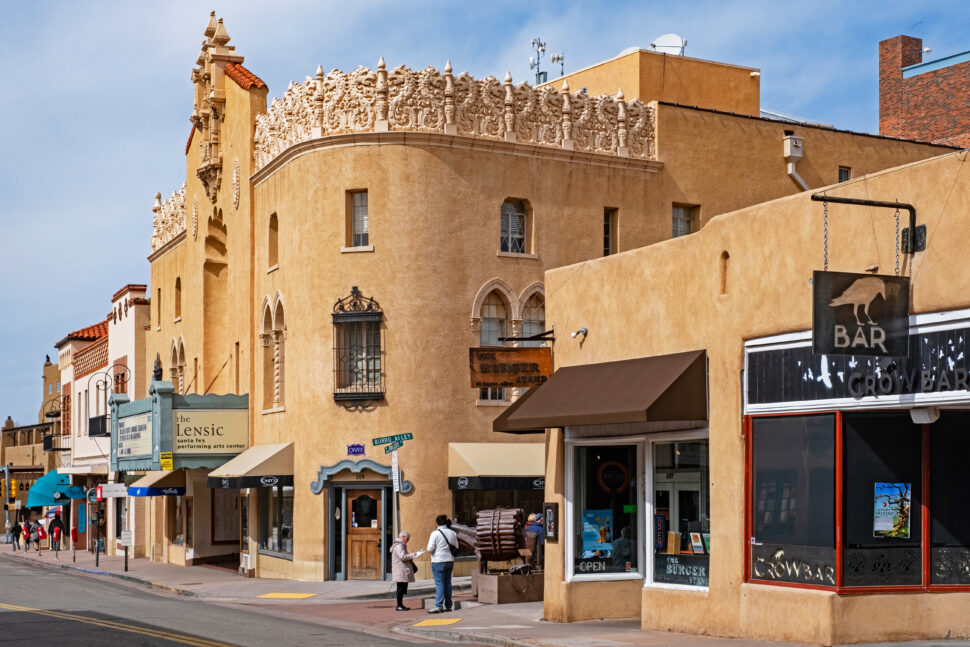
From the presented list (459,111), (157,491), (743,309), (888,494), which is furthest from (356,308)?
(888,494)

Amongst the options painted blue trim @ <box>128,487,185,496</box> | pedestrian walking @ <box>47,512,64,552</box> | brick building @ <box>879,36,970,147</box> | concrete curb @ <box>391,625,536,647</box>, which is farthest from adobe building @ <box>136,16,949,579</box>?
pedestrian walking @ <box>47,512,64,552</box>

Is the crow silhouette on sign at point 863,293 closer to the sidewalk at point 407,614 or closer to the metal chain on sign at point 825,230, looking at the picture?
the metal chain on sign at point 825,230

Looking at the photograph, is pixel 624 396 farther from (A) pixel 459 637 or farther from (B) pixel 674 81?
(B) pixel 674 81

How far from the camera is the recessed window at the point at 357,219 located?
31656 mm

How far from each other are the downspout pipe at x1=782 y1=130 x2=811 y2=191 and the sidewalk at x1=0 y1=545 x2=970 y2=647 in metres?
14.0

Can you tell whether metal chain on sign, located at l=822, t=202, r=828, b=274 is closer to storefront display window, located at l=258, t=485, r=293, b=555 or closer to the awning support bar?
the awning support bar

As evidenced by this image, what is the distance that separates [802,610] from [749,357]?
11.4ft

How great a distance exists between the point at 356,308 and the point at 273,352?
4.44 meters

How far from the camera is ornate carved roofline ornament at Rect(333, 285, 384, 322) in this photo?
31.0m

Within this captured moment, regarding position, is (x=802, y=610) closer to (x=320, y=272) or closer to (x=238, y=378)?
(x=320, y=272)

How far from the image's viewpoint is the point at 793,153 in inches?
1385

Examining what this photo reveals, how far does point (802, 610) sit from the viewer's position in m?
16.5

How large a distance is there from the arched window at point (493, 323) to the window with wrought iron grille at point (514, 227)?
124 centimetres

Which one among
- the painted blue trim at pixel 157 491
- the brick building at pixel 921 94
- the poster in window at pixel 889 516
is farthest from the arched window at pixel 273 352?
the brick building at pixel 921 94
